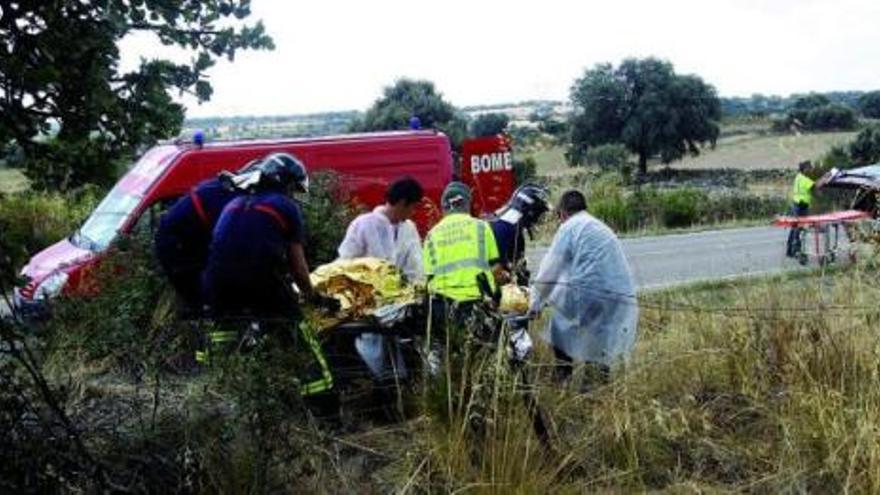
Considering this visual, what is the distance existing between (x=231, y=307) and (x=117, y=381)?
0.69m

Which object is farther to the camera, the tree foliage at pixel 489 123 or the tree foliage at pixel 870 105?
the tree foliage at pixel 870 105

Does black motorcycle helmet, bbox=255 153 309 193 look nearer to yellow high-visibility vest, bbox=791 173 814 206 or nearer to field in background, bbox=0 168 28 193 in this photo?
field in background, bbox=0 168 28 193

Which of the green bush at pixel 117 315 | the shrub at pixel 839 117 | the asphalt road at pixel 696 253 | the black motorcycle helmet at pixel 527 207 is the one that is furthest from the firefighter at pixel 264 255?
the shrub at pixel 839 117

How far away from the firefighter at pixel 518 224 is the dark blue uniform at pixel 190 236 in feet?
6.11

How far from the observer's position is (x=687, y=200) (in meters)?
31.0

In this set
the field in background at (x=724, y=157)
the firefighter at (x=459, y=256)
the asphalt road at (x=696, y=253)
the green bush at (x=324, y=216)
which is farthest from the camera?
the field in background at (x=724, y=157)

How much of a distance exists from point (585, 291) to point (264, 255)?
215 centimetres

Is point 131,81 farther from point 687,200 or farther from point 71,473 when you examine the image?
point 687,200

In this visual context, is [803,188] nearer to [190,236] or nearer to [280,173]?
[190,236]

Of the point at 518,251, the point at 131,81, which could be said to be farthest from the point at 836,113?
the point at 131,81

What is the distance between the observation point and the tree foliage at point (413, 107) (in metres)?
39.8

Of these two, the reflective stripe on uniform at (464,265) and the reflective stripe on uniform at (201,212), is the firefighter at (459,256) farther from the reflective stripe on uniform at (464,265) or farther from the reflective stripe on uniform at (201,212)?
the reflective stripe on uniform at (201,212)

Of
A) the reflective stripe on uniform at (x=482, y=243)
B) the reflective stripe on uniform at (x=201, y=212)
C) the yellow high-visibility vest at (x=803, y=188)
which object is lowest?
the yellow high-visibility vest at (x=803, y=188)

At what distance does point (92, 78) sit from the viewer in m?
3.65
